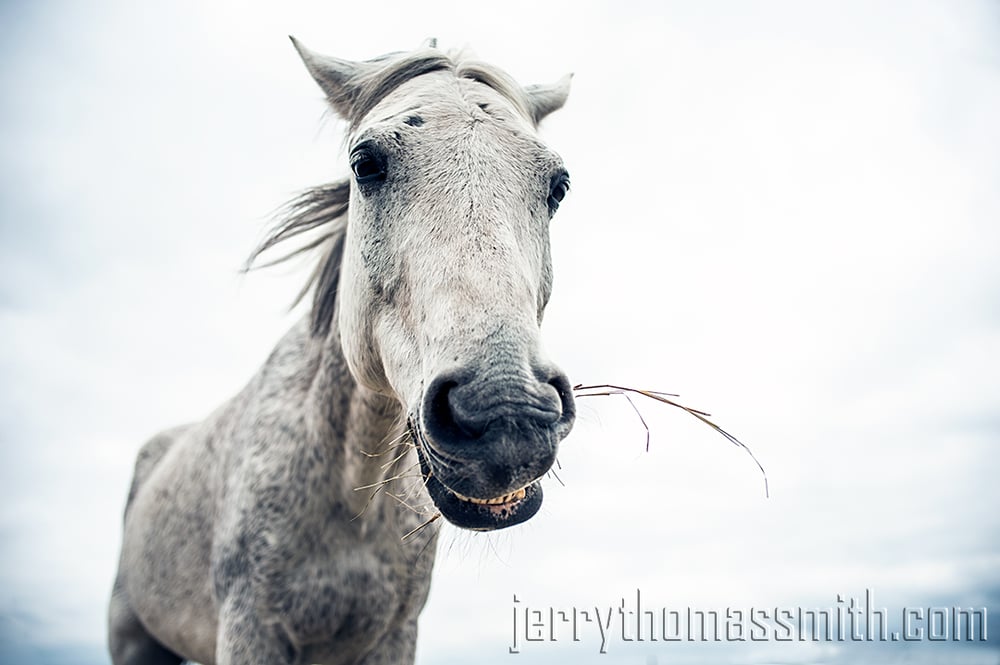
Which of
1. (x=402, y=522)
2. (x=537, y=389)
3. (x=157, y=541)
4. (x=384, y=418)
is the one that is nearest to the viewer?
(x=537, y=389)

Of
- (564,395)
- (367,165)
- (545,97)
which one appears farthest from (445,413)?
(545,97)

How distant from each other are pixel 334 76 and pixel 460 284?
5.18 feet

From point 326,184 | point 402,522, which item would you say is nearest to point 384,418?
point 402,522

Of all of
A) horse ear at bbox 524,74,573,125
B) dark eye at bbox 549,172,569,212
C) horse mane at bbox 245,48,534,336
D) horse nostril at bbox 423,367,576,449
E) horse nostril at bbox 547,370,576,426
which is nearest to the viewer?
horse nostril at bbox 423,367,576,449

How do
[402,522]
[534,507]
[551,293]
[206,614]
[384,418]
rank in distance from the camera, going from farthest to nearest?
[206,614]
[402,522]
[384,418]
[551,293]
[534,507]

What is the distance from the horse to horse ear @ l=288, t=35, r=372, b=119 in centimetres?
1

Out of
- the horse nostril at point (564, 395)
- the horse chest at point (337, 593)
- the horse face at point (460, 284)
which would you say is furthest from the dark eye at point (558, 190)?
the horse chest at point (337, 593)

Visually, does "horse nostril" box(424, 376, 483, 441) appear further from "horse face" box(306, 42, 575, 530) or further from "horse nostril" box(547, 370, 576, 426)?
"horse nostril" box(547, 370, 576, 426)

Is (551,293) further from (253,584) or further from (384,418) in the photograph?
(253,584)

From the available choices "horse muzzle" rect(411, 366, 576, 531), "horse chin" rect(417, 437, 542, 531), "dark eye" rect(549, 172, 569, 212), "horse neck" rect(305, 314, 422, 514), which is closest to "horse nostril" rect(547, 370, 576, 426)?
"horse muzzle" rect(411, 366, 576, 531)

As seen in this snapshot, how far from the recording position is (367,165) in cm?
248

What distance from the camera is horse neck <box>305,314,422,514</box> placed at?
9.92 ft

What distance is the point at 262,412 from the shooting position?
11.4 feet

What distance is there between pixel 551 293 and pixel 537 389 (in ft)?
3.04
